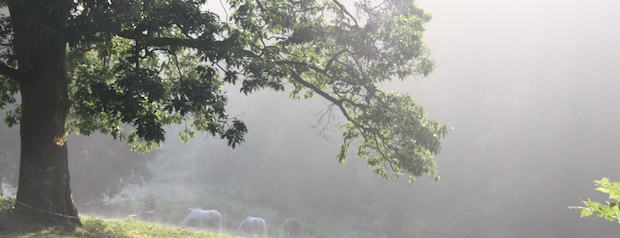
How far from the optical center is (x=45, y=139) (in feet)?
48.1

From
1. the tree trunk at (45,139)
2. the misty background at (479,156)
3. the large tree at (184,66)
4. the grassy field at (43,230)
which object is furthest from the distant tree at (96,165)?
the tree trunk at (45,139)

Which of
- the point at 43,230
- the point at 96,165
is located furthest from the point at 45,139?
the point at 96,165

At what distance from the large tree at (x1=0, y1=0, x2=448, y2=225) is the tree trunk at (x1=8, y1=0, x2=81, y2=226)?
0.03m

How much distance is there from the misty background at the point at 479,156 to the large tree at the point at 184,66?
18183 mm

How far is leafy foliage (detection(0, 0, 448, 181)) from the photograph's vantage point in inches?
496

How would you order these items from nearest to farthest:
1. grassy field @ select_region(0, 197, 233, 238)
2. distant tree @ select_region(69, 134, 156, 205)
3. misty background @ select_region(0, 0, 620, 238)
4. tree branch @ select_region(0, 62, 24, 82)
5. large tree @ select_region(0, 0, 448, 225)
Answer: large tree @ select_region(0, 0, 448, 225), grassy field @ select_region(0, 197, 233, 238), tree branch @ select_region(0, 62, 24, 82), distant tree @ select_region(69, 134, 156, 205), misty background @ select_region(0, 0, 620, 238)

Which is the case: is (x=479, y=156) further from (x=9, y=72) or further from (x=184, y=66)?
(x=9, y=72)

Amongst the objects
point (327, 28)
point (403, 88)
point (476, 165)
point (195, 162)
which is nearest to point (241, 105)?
point (195, 162)

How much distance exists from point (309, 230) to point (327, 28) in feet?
110

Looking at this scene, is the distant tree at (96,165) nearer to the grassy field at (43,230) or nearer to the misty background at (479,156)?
the misty background at (479,156)

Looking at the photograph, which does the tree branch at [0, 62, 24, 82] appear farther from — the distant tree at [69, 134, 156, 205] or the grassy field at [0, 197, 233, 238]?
the distant tree at [69, 134, 156, 205]

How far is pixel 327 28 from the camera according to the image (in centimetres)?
1662

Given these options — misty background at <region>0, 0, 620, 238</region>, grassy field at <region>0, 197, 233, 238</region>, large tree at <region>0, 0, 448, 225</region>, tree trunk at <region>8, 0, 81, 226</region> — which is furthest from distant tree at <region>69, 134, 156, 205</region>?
tree trunk at <region>8, 0, 81, 226</region>

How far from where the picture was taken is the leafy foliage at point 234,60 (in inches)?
496
